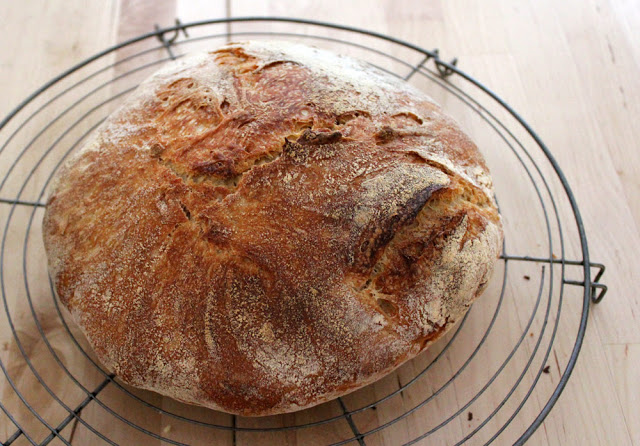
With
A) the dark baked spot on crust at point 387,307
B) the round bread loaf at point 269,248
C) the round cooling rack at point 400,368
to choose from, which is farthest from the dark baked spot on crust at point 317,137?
the round cooling rack at point 400,368

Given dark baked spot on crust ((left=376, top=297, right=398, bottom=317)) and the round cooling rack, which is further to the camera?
the round cooling rack

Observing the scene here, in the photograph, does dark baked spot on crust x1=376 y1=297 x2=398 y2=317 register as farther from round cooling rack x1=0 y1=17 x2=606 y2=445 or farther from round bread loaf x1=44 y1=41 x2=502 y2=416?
round cooling rack x1=0 y1=17 x2=606 y2=445

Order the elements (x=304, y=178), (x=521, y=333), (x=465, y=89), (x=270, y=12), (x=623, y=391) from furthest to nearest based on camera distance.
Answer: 1. (x=270, y=12)
2. (x=465, y=89)
3. (x=521, y=333)
4. (x=623, y=391)
5. (x=304, y=178)

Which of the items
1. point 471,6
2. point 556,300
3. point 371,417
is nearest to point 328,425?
point 371,417

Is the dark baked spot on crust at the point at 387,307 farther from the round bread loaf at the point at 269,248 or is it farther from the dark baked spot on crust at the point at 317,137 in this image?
the dark baked spot on crust at the point at 317,137

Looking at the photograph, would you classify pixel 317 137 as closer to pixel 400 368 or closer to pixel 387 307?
pixel 387 307

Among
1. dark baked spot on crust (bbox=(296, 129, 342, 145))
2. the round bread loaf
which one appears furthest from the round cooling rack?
dark baked spot on crust (bbox=(296, 129, 342, 145))

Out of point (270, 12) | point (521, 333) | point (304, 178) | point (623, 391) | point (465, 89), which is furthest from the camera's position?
point (270, 12)

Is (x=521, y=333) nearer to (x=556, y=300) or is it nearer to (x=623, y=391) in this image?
(x=556, y=300)
